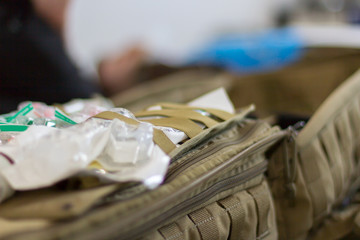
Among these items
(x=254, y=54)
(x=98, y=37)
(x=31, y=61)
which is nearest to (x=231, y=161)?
(x=31, y=61)

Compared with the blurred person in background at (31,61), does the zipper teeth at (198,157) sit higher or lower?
lower

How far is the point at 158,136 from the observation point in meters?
0.43

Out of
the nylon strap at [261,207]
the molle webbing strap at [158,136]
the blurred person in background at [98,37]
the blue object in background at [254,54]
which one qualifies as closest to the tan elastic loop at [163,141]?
the molle webbing strap at [158,136]

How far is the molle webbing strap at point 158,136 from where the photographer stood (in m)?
0.42

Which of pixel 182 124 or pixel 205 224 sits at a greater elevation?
pixel 182 124

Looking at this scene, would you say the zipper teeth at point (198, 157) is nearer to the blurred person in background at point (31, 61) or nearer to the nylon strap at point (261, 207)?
the nylon strap at point (261, 207)

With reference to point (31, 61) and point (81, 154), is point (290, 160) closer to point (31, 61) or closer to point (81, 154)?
point (81, 154)

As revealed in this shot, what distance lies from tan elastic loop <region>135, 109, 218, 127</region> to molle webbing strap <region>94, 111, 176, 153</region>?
2.7 inches

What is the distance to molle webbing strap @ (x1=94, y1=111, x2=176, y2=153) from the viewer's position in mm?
422

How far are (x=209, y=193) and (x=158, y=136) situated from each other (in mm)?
88

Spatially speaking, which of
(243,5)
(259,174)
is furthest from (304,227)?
(243,5)

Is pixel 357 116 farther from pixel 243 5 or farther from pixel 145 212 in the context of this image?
pixel 243 5

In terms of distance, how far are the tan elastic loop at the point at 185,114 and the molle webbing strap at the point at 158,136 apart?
7 centimetres

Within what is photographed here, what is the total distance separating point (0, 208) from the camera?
0.35 metres
